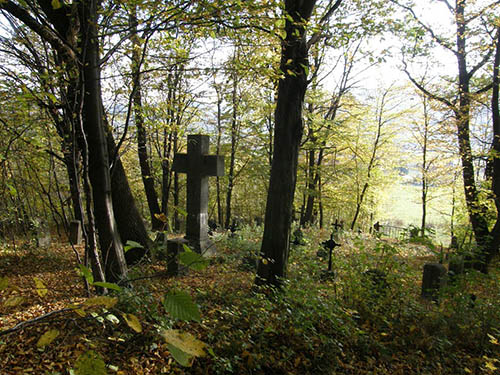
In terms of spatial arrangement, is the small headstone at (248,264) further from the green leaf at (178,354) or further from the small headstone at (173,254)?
the green leaf at (178,354)

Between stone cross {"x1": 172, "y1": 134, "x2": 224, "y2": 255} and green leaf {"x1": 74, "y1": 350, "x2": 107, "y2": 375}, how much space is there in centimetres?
696

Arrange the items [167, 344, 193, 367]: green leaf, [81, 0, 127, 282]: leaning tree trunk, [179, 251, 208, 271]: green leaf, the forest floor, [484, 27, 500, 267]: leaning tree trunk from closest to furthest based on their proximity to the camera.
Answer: [167, 344, 193, 367]: green leaf, [179, 251, 208, 271]: green leaf, the forest floor, [81, 0, 127, 282]: leaning tree trunk, [484, 27, 500, 267]: leaning tree trunk

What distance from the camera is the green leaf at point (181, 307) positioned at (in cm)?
81

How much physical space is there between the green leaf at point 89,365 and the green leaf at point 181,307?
209 mm

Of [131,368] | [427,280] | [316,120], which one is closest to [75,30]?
[131,368]

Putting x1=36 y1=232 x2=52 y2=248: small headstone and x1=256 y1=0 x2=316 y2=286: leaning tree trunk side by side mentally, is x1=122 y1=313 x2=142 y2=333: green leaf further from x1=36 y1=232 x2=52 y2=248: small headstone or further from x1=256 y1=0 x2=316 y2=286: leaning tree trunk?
x1=36 y1=232 x2=52 y2=248: small headstone

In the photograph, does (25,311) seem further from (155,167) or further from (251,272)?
(155,167)

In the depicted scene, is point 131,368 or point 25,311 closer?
point 131,368

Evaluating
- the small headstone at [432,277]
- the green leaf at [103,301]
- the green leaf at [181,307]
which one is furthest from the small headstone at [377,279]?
the green leaf at [103,301]

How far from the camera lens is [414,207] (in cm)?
4703

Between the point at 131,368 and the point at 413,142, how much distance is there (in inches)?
781

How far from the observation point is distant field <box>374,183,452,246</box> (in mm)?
18466

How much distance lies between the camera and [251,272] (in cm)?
657

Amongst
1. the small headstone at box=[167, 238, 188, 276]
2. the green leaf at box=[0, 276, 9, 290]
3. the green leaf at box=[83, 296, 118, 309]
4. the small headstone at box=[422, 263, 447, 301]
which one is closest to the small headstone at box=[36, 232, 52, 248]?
the small headstone at box=[167, 238, 188, 276]
